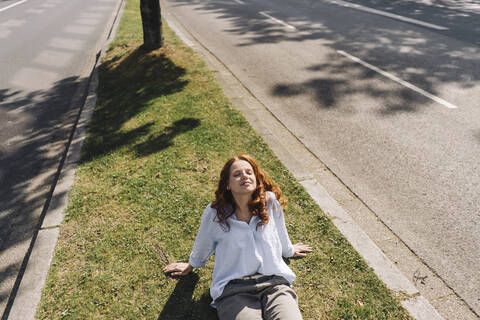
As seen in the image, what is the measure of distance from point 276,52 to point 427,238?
268 inches

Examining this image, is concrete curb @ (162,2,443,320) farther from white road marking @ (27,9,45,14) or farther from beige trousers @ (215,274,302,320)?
white road marking @ (27,9,45,14)

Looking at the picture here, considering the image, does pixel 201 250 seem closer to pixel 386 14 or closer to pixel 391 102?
pixel 391 102

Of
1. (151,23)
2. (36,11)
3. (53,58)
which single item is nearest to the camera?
(151,23)

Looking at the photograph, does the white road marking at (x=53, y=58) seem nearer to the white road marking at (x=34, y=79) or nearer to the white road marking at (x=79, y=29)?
the white road marking at (x=34, y=79)

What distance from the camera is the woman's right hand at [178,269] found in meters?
3.15

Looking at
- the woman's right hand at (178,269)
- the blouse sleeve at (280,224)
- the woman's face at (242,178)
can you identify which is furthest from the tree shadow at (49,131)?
the blouse sleeve at (280,224)

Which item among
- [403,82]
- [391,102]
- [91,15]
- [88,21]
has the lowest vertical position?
[391,102]

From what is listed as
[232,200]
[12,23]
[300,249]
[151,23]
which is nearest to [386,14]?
[151,23]

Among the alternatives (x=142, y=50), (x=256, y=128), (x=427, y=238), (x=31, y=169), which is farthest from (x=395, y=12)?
(x=31, y=169)

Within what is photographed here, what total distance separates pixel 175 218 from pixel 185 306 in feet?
3.56

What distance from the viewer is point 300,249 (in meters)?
3.35

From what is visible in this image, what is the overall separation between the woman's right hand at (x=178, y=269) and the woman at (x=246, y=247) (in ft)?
1.06

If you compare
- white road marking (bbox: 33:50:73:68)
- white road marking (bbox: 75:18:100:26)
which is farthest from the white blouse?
white road marking (bbox: 75:18:100:26)

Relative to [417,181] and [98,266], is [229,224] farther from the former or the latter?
[417,181]
